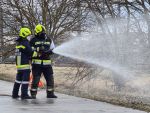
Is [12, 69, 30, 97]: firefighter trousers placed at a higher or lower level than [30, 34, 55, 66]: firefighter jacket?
lower

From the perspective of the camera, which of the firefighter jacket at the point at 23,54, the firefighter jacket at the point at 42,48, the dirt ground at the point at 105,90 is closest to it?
the firefighter jacket at the point at 23,54

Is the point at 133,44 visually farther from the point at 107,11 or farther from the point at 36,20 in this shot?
the point at 36,20

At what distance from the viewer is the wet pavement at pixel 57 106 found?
1008cm

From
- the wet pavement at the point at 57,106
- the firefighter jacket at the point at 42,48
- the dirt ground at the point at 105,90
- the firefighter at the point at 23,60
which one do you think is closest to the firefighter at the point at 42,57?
the firefighter jacket at the point at 42,48

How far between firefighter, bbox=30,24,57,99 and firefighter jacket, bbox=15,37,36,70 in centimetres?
20

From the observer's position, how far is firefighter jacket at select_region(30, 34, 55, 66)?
12.4 metres

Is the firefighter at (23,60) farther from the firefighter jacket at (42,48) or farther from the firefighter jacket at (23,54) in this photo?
the firefighter jacket at (42,48)

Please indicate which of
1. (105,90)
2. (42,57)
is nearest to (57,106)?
(42,57)

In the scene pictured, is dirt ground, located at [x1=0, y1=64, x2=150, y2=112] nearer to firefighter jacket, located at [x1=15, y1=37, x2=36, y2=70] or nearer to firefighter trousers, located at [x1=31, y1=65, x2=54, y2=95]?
firefighter trousers, located at [x1=31, y1=65, x2=54, y2=95]

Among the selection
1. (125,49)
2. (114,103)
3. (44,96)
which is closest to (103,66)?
(125,49)

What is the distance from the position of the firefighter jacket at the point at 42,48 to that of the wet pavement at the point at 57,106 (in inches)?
36.1

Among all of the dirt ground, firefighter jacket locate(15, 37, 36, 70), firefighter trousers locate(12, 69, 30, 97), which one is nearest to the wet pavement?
firefighter trousers locate(12, 69, 30, 97)

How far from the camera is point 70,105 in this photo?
10992mm

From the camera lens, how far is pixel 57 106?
35.6 ft
